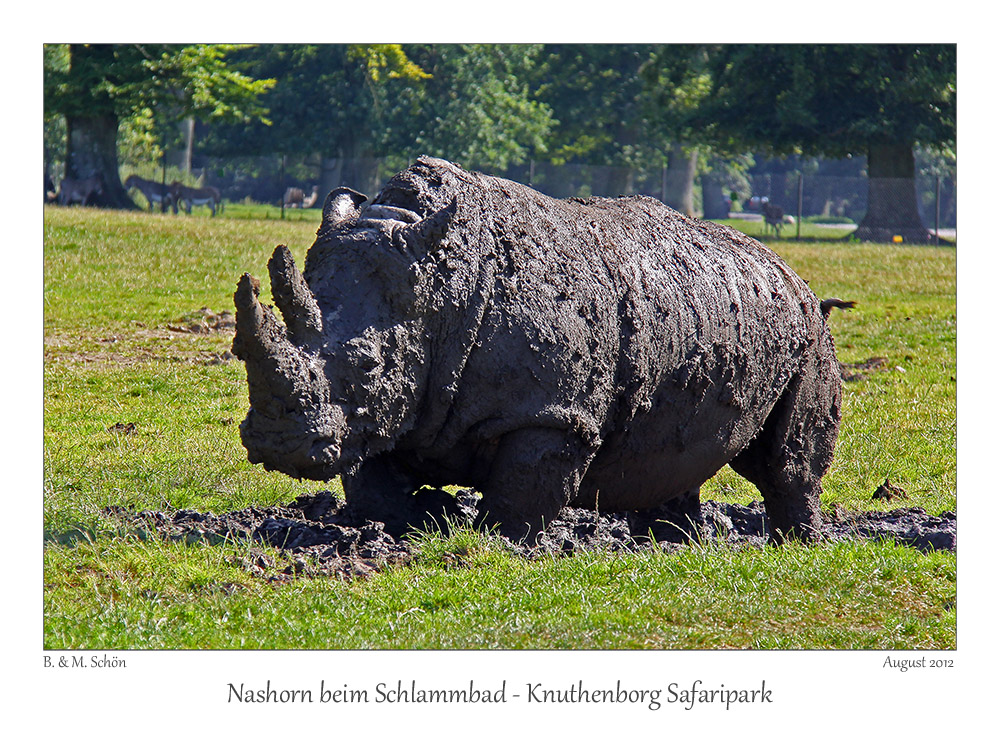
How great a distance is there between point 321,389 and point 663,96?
2695 cm

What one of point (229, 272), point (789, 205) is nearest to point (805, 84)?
point (229, 272)

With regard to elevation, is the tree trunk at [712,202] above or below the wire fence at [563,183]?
above

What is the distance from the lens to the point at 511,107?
128ft

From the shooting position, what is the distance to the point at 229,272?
53.8 feet

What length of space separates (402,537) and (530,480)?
89cm

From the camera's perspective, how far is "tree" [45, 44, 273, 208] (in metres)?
23.9

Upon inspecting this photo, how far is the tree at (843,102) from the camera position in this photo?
84.3 ft

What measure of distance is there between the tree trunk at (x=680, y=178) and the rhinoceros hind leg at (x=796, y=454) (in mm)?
28686

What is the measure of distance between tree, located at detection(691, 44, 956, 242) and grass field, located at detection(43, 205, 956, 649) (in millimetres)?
13500

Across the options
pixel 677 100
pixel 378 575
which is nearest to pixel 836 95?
pixel 677 100

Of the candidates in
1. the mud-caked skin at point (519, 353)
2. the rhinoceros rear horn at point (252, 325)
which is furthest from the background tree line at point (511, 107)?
the rhinoceros rear horn at point (252, 325)

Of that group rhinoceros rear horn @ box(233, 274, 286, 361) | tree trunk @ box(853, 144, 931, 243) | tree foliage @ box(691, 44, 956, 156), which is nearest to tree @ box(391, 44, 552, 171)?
tree foliage @ box(691, 44, 956, 156)

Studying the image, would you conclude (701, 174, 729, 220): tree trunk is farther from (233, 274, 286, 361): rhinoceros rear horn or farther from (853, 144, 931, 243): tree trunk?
(233, 274, 286, 361): rhinoceros rear horn

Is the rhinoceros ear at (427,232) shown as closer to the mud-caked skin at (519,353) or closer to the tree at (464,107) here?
the mud-caked skin at (519,353)
